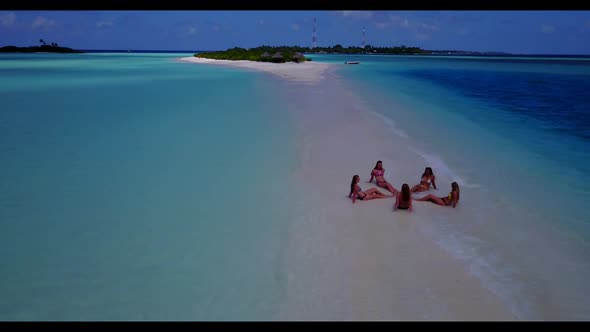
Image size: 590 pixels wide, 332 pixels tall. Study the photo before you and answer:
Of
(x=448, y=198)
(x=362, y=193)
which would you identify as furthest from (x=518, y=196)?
(x=362, y=193)

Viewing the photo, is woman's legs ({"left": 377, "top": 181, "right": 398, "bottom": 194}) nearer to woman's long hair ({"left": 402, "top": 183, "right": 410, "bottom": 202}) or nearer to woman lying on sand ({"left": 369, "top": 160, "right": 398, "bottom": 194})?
woman lying on sand ({"left": 369, "top": 160, "right": 398, "bottom": 194})

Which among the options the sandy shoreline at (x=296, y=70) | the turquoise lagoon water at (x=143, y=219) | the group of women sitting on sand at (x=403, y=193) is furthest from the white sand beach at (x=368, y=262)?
the sandy shoreline at (x=296, y=70)

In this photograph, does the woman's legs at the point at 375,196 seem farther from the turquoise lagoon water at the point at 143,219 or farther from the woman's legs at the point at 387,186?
the turquoise lagoon water at the point at 143,219

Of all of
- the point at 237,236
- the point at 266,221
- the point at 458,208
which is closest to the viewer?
the point at 237,236

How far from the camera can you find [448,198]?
6973mm

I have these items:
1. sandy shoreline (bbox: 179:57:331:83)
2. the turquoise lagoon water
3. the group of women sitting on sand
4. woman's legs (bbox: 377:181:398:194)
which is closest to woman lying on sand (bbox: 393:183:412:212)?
the group of women sitting on sand

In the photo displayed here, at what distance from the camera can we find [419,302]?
14.2 ft

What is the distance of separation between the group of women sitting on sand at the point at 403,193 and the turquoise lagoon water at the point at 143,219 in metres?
1.22

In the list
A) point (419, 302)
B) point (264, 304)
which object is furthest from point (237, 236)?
point (419, 302)

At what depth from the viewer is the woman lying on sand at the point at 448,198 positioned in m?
6.88

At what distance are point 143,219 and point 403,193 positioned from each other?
4.13 metres

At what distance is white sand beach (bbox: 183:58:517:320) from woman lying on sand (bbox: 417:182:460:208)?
0.44 feet
